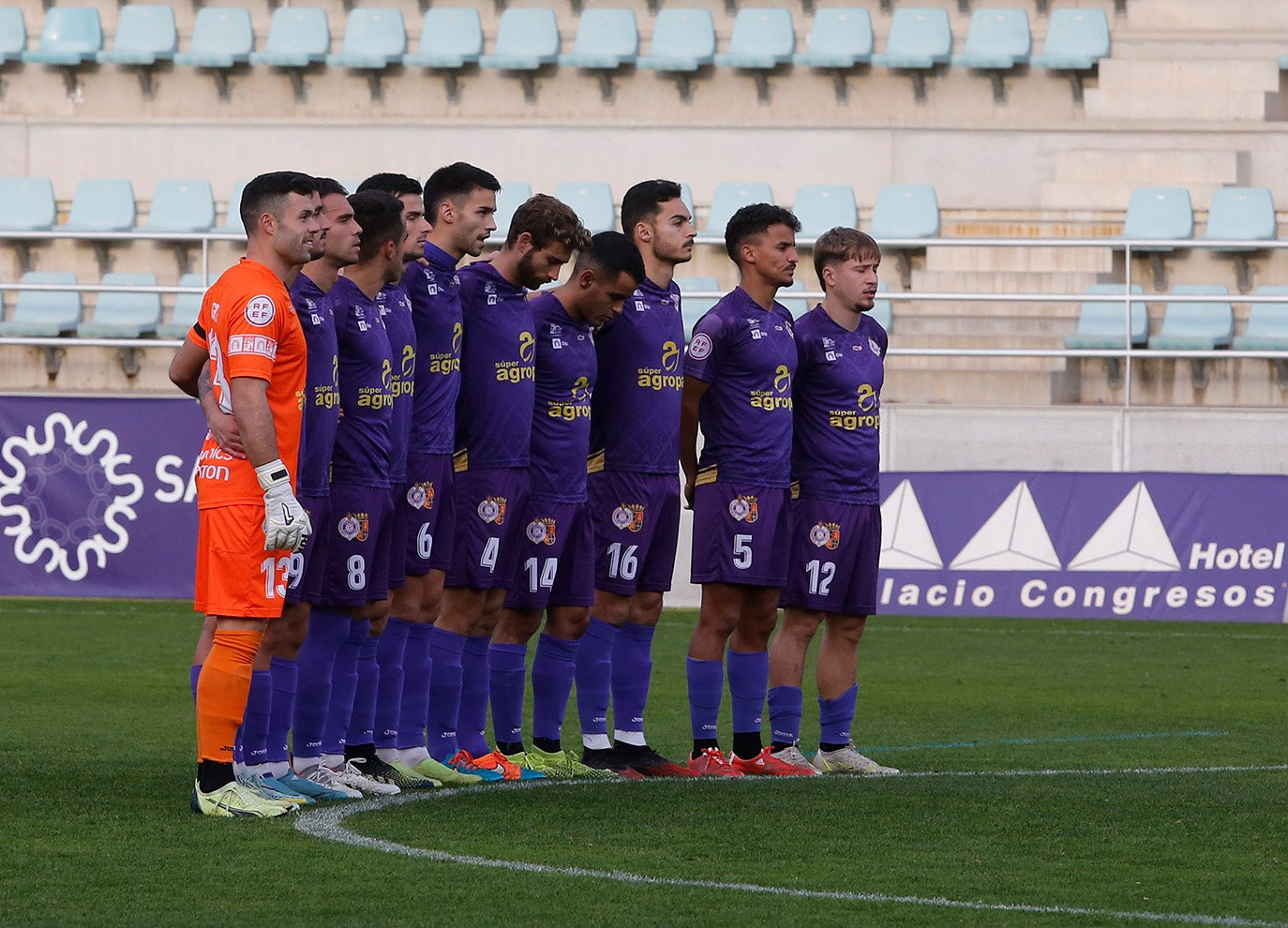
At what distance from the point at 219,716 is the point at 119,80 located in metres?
Result: 17.2

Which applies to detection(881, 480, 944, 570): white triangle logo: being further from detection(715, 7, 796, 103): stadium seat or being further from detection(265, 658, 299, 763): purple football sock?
detection(265, 658, 299, 763): purple football sock

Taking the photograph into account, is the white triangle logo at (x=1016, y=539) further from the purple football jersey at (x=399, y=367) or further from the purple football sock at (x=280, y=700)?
the purple football sock at (x=280, y=700)

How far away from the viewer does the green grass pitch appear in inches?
202

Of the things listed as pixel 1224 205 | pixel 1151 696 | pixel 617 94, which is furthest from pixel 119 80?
pixel 1151 696

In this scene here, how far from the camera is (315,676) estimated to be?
23.5 feet

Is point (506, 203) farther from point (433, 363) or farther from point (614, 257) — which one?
point (433, 363)

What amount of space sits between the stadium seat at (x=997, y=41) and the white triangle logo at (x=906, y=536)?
675 centimetres

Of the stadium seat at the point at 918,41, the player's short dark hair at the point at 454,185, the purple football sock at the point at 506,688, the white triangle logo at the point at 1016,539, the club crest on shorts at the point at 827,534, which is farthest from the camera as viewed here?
the stadium seat at the point at 918,41

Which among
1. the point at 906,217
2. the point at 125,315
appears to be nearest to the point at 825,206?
the point at 906,217

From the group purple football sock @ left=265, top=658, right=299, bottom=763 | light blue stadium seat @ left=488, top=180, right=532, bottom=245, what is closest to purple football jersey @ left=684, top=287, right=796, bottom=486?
purple football sock @ left=265, top=658, right=299, bottom=763

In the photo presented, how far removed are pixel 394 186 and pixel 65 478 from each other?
8.77m

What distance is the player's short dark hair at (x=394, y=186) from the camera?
7637 millimetres

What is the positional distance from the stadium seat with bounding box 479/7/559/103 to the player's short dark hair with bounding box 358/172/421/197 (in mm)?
13959

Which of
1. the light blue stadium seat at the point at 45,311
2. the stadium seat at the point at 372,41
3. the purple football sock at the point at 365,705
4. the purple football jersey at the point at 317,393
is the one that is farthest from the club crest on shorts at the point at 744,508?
the stadium seat at the point at 372,41
